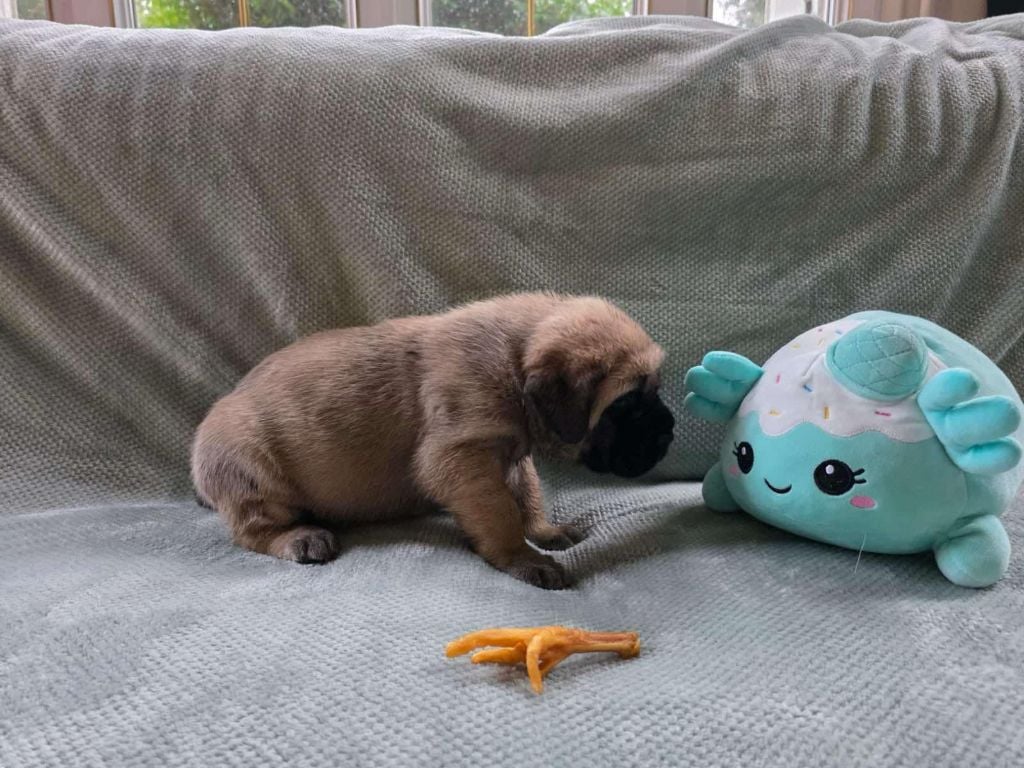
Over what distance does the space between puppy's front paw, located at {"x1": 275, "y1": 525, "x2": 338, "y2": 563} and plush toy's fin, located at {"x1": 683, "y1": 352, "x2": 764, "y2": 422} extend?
0.73 metres

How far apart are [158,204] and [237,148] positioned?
213mm

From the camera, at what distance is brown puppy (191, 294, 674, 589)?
4.76ft

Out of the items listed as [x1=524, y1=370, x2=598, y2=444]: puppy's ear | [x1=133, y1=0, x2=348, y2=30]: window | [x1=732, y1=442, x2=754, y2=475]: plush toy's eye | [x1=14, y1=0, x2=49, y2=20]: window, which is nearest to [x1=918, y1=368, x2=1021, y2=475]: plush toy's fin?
[x1=732, y1=442, x2=754, y2=475]: plush toy's eye

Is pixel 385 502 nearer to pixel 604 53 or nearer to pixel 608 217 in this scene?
pixel 608 217

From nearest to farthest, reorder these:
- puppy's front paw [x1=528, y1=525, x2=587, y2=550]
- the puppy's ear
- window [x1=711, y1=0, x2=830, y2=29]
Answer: the puppy's ear
puppy's front paw [x1=528, y1=525, x2=587, y2=550]
window [x1=711, y1=0, x2=830, y2=29]

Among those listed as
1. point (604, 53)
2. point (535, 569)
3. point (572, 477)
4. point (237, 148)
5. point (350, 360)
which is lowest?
point (572, 477)

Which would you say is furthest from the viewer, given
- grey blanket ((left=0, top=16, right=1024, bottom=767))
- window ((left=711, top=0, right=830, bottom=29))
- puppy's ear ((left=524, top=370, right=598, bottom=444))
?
window ((left=711, top=0, right=830, bottom=29))

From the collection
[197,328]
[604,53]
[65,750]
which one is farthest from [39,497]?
[604,53]

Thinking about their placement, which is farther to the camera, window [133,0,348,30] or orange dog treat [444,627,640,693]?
window [133,0,348,30]

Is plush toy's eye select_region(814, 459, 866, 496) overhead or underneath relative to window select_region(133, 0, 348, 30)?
underneath

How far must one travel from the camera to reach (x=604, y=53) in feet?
6.17

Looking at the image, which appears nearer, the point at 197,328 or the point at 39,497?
the point at 39,497

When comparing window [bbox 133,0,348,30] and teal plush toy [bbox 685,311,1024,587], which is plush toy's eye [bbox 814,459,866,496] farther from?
window [bbox 133,0,348,30]

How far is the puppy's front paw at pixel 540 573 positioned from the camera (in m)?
1.33
